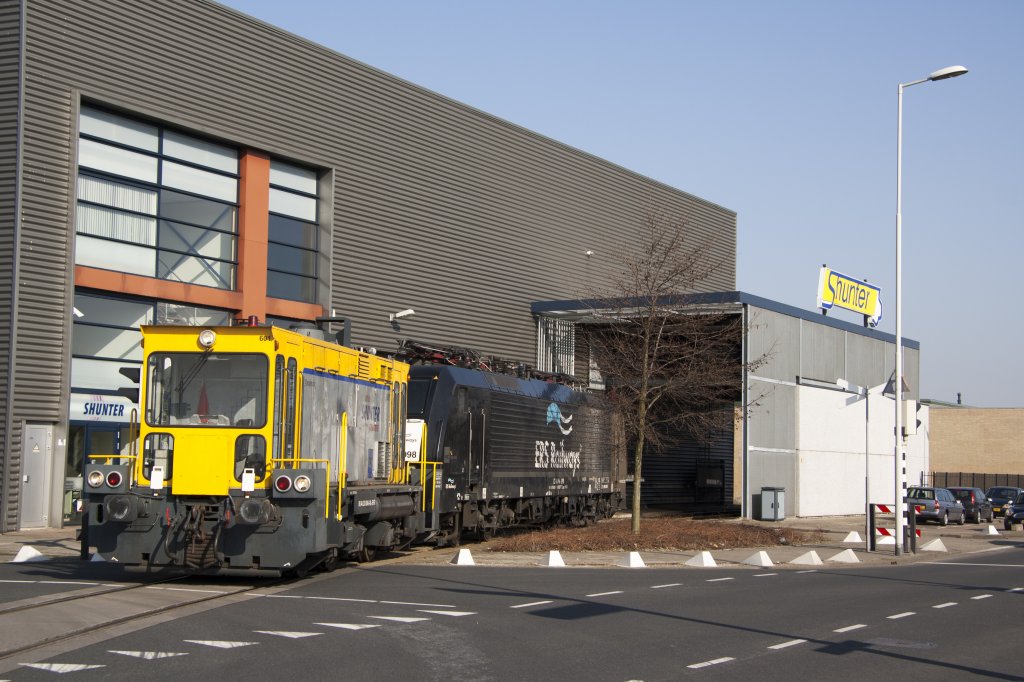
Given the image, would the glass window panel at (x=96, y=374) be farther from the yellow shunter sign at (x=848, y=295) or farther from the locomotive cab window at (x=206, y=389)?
the yellow shunter sign at (x=848, y=295)

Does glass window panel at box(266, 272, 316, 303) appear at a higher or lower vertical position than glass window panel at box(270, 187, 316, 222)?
lower

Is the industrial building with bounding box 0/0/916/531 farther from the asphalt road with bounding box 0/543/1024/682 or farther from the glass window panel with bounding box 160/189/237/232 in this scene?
the asphalt road with bounding box 0/543/1024/682

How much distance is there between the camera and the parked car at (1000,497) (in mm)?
45719

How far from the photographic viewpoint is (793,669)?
34.7 ft

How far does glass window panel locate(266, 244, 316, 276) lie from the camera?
32.5 m

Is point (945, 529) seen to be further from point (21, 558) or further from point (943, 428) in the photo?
point (943, 428)

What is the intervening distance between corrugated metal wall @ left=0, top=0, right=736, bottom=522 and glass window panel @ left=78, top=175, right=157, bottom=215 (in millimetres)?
895

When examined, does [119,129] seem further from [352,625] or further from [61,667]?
[61,667]

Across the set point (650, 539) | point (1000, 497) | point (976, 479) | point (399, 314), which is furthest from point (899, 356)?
point (976, 479)

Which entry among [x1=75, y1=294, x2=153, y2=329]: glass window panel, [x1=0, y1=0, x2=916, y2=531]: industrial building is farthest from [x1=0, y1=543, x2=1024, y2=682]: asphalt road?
[x1=75, y1=294, x2=153, y2=329]: glass window panel

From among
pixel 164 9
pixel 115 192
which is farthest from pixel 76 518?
pixel 164 9

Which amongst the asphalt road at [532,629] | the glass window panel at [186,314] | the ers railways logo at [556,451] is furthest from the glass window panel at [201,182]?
the asphalt road at [532,629]

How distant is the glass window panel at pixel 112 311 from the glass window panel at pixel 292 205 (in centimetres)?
502

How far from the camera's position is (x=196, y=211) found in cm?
3059
